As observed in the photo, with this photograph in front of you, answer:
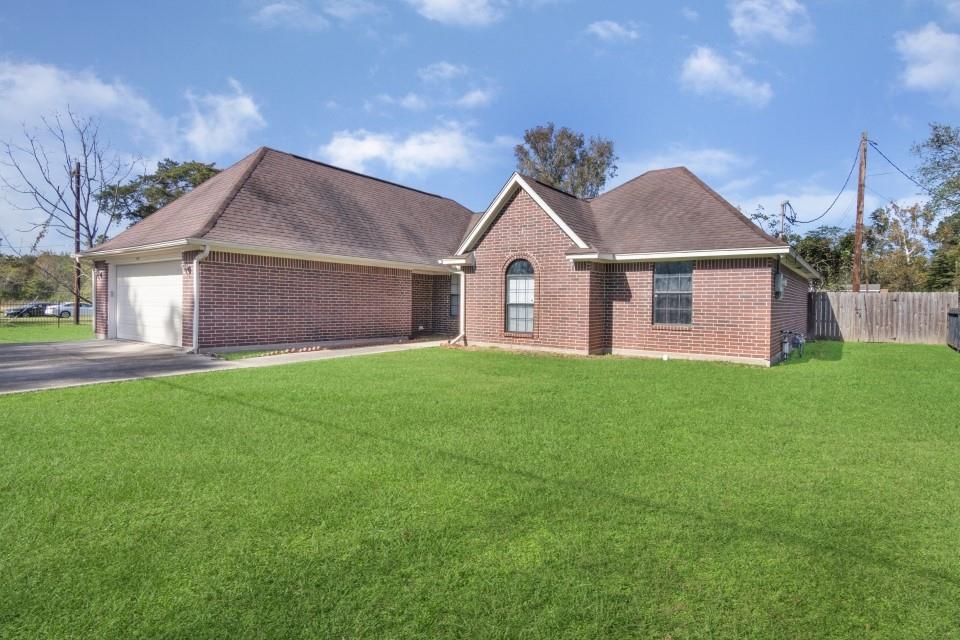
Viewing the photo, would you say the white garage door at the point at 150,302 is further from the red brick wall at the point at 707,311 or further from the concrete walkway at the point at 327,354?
the red brick wall at the point at 707,311

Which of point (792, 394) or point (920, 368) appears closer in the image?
point (792, 394)

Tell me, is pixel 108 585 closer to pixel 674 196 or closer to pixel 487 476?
pixel 487 476

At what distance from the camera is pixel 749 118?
17.8m

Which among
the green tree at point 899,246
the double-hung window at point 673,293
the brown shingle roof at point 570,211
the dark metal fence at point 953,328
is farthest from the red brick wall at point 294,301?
the green tree at point 899,246

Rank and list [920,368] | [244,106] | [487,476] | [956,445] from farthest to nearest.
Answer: [244,106], [920,368], [956,445], [487,476]

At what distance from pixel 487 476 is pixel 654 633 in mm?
2165

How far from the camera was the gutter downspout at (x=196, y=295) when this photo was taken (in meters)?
12.6

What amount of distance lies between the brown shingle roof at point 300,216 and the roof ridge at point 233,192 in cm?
3

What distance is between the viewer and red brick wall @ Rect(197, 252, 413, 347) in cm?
1311

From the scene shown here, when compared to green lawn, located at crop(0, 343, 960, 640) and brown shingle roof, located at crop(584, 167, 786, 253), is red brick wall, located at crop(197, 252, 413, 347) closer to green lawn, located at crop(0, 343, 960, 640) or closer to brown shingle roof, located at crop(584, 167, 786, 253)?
green lawn, located at crop(0, 343, 960, 640)

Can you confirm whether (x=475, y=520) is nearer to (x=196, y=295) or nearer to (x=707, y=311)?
(x=707, y=311)

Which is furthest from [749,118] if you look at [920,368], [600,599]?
[600,599]

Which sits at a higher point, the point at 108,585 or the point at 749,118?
the point at 749,118

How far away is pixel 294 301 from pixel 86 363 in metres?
4.98
